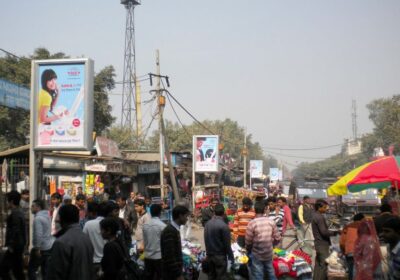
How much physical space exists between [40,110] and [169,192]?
42.7 ft

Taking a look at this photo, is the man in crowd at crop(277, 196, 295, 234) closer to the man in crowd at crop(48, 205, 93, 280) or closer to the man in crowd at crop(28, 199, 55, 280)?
the man in crowd at crop(28, 199, 55, 280)

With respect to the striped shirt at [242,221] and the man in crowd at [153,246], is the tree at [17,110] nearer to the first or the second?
the striped shirt at [242,221]

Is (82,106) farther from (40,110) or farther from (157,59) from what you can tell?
(157,59)

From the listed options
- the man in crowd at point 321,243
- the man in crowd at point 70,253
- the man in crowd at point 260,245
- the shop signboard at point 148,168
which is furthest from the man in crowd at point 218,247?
the shop signboard at point 148,168

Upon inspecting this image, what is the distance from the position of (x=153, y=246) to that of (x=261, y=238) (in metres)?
1.82

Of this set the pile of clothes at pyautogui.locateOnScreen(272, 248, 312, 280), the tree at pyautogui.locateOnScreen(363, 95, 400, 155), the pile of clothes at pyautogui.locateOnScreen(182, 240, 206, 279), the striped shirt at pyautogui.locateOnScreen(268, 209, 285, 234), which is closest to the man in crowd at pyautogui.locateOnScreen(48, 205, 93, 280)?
the pile of clothes at pyautogui.locateOnScreen(182, 240, 206, 279)

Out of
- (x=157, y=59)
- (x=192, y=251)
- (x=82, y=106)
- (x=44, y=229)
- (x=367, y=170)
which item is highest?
(x=157, y=59)

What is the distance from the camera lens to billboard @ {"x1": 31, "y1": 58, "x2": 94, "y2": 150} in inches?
457

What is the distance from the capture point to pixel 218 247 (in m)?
8.41

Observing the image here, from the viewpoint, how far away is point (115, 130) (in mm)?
54781

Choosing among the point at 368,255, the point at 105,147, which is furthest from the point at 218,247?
the point at 105,147

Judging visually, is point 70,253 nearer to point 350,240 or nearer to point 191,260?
point 350,240

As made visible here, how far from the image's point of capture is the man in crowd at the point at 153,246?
299 inches

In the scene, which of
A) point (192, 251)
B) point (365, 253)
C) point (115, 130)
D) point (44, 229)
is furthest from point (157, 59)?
point (115, 130)
